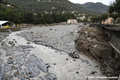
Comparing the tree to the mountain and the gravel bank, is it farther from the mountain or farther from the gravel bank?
the mountain

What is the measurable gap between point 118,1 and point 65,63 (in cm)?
2681

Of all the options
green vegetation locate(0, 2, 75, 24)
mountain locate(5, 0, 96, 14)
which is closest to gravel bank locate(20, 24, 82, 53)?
green vegetation locate(0, 2, 75, 24)

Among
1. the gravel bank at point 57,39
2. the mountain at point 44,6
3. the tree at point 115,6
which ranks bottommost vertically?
the gravel bank at point 57,39

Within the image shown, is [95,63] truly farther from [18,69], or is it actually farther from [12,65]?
[12,65]

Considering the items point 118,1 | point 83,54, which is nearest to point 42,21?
point 118,1

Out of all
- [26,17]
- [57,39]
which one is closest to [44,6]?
[26,17]

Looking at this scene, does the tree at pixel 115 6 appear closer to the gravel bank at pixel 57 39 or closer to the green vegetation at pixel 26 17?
the gravel bank at pixel 57 39

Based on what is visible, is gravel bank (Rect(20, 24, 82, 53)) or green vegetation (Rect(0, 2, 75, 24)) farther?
green vegetation (Rect(0, 2, 75, 24))

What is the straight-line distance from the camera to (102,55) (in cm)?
1198

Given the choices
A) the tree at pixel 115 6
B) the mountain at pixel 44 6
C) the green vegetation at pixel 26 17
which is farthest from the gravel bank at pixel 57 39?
the mountain at pixel 44 6

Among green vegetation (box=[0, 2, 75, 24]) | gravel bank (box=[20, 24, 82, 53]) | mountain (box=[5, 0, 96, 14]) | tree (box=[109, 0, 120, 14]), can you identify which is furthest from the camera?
mountain (box=[5, 0, 96, 14])

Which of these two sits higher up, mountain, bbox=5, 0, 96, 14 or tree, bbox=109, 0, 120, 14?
mountain, bbox=5, 0, 96, 14

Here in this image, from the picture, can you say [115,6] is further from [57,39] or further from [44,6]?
[44,6]

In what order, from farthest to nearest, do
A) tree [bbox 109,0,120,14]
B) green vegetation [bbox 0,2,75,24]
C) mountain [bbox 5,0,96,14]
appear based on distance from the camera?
mountain [bbox 5,0,96,14] < green vegetation [bbox 0,2,75,24] < tree [bbox 109,0,120,14]
